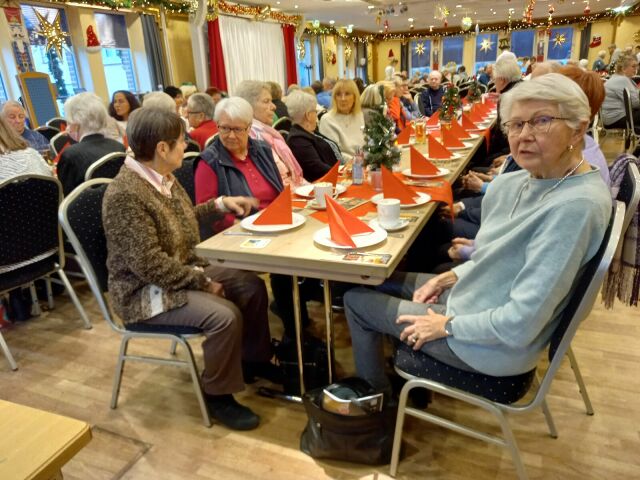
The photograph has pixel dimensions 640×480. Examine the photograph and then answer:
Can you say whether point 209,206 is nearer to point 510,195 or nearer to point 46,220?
point 46,220

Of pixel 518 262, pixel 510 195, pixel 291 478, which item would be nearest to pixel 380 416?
pixel 291 478

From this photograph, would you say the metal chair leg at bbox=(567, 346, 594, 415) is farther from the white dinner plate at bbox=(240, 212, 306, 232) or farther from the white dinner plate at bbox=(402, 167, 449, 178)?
the white dinner plate at bbox=(240, 212, 306, 232)

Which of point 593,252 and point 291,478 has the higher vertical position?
point 593,252

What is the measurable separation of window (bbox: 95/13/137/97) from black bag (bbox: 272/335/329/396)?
7154 millimetres

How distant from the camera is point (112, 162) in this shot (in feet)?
8.64

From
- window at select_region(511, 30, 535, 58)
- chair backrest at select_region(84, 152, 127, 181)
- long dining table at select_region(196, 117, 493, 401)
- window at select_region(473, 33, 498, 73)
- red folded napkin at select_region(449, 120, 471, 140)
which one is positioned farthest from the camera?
window at select_region(473, 33, 498, 73)

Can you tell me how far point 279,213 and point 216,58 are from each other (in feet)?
29.2

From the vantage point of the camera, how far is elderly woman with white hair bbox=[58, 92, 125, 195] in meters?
2.77

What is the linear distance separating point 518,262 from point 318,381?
3.40 feet

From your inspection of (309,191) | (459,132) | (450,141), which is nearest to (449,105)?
(459,132)

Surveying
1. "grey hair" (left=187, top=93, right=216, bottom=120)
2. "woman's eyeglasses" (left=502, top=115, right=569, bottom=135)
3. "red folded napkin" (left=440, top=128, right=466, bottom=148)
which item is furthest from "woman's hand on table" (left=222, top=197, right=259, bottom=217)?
"grey hair" (left=187, top=93, right=216, bottom=120)

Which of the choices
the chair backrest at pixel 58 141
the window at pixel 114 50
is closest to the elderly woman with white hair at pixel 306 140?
the chair backrest at pixel 58 141

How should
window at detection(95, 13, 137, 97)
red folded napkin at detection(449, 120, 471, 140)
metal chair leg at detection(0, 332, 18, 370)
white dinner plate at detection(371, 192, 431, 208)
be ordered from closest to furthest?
white dinner plate at detection(371, 192, 431, 208), metal chair leg at detection(0, 332, 18, 370), red folded napkin at detection(449, 120, 471, 140), window at detection(95, 13, 137, 97)

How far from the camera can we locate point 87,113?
2814mm
